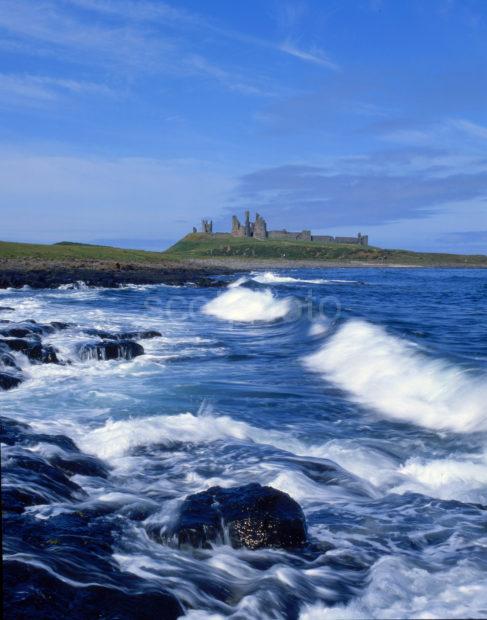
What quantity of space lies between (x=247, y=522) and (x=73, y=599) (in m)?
1.71

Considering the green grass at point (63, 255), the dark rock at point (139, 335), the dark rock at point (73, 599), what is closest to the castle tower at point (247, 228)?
the green grass at point (63, 255)

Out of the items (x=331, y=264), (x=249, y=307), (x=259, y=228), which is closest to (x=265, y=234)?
(x=259, y=228)

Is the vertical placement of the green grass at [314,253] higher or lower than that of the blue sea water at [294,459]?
higher

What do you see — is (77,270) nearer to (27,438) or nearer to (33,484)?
(27,438)

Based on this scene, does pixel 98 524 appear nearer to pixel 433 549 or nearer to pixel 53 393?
pixel 433 549

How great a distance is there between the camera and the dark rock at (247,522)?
17.7 feet

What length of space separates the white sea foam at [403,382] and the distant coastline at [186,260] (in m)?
31.1

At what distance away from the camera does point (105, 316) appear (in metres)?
26.6

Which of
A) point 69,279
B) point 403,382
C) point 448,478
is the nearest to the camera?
point 448,478

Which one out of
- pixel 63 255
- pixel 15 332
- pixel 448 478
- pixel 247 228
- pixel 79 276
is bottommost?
pixel 448 478

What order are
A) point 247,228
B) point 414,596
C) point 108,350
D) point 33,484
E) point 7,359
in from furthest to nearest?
point 247,228
point 108,350
point 7,359
point 33,484
point 414,596

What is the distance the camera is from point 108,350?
15.7 m

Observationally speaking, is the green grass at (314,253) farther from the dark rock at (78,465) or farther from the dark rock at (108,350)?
the dark rock at (78,465)

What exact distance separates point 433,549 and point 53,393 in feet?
26.4
